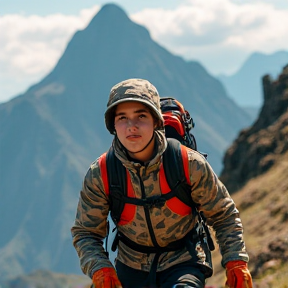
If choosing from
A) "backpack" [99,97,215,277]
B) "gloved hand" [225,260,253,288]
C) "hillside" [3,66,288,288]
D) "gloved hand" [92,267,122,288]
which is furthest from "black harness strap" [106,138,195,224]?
"hillside" [3,66,288,288]

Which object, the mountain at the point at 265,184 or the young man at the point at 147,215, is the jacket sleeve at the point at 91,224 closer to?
the young man at the point at 147,215

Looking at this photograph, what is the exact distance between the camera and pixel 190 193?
569 cm

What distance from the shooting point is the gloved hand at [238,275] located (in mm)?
5354

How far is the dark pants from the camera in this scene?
5.36 metres

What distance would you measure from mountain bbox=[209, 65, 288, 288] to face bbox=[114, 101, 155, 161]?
228 inches

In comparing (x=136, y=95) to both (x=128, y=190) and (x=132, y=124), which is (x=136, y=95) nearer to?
(x=132, y=124)

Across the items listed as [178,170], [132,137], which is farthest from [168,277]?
[132,137]

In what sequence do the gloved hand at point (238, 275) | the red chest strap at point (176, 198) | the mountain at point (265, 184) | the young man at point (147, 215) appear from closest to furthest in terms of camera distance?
the gloved hand at point (238, 275) < the young man at point (147, 215) < the red chest strap at point (176, 198) < the mountain at point (265, 184)

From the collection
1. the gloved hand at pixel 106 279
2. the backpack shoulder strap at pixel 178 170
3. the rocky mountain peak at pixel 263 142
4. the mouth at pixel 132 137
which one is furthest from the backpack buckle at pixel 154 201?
the rocky mountain peak at pixel 263 142

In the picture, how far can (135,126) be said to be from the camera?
5504 millimetres

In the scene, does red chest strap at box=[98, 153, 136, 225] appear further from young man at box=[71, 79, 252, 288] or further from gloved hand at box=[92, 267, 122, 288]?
gloved hand at box=[92, 267, 122, 288]

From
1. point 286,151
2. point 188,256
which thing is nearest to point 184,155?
point 188,256

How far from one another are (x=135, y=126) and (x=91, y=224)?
102 cm

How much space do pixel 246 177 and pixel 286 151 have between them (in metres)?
6.67
